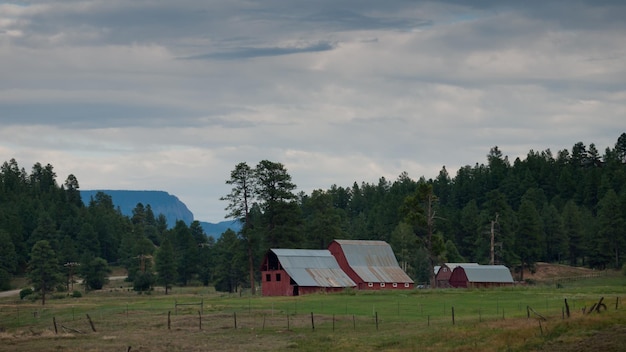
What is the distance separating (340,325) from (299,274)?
4553 cm

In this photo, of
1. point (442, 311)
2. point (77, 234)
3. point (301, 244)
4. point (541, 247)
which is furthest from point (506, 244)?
point (77, 234)

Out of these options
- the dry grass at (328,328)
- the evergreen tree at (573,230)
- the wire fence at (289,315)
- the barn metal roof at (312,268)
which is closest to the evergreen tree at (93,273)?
the barn metal roof at (312,268)

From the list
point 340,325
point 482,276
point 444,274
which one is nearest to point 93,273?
point 444,274

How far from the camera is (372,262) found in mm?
122188

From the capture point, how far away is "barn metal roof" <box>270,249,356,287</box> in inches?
4370

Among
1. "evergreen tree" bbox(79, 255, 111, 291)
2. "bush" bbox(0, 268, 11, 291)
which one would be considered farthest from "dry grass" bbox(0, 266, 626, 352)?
"bush" bbox(0, 268, 11, 291)

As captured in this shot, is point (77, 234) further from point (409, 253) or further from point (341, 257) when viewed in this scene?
point (341, 257)

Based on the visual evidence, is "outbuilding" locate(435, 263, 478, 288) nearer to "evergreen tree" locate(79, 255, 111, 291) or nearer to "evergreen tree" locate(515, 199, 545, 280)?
"evergreen tree" locate(515, 199, 545, 280)

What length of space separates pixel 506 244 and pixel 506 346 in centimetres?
10201

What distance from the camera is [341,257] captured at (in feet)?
392

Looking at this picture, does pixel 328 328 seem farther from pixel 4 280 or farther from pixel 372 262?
pixel 4 280

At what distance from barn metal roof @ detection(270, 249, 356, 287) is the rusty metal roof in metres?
2.51

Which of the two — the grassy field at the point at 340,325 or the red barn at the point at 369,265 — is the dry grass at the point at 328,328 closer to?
the grassy field at the point at 340,325

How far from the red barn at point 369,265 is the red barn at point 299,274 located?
6.17 ft
